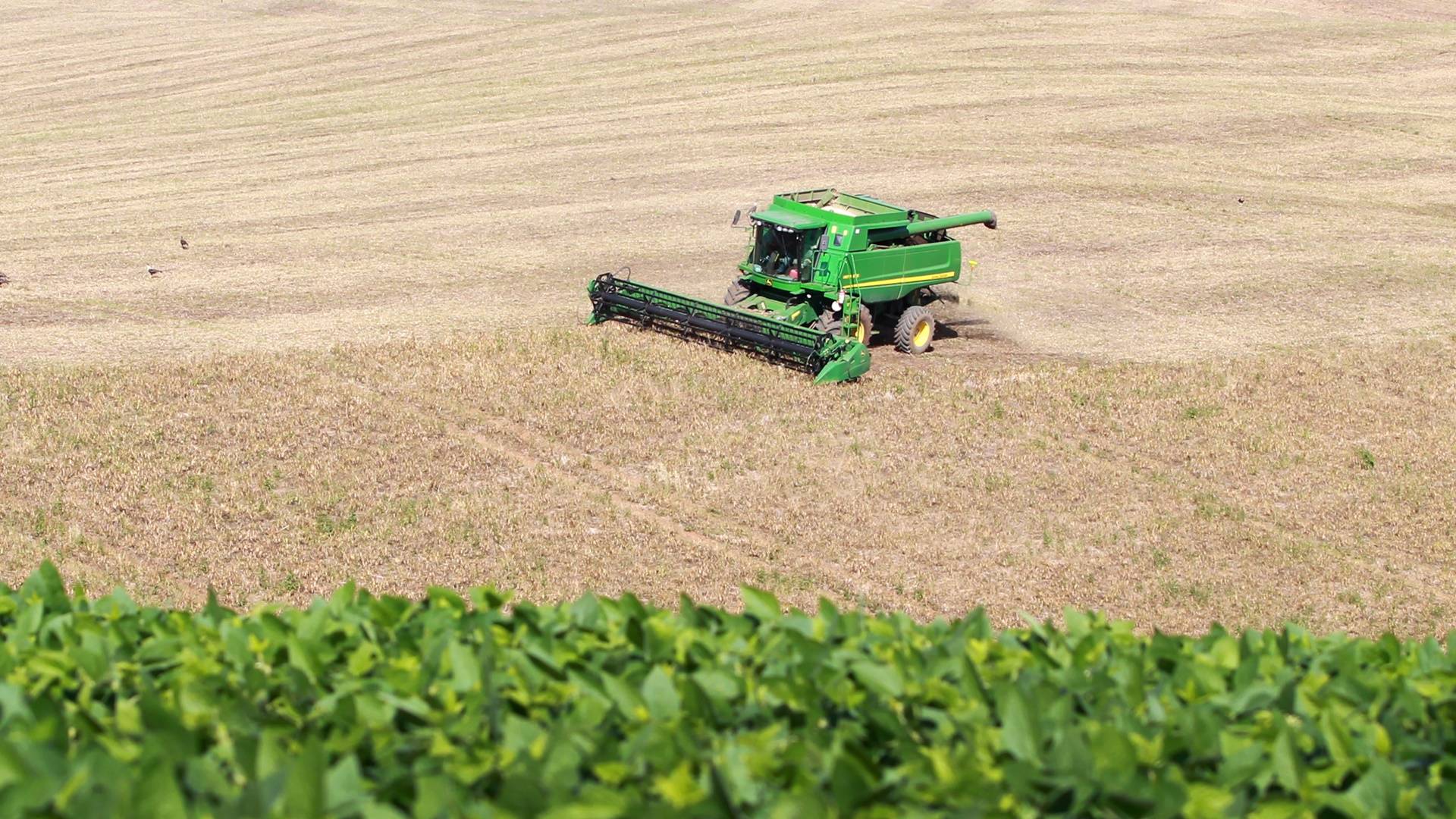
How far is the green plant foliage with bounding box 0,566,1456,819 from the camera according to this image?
3.96m

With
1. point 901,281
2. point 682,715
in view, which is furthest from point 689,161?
point 682,715

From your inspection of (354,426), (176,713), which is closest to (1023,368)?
(354,426)

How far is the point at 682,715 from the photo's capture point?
15.2 feet

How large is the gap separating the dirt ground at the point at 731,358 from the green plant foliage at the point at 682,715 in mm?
5944

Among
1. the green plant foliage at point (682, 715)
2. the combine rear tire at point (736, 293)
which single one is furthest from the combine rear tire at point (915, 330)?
the green plant foliage at point (682, 715)

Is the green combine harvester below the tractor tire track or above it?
above

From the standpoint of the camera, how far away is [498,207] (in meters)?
27.9

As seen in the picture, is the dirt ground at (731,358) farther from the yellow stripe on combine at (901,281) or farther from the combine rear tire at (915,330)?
the yellow stripe on combine at (901,281)

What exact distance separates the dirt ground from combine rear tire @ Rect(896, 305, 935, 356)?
0.31 m

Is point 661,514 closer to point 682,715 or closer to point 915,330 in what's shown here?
point 915,330

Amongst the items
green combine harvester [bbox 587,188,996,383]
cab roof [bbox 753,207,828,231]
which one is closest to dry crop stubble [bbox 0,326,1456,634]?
green combine harvester [bbox 587,188,996,383]

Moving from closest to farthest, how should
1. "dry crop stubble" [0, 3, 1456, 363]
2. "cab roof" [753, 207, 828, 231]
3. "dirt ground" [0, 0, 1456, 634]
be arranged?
"dirt ground" [0, 0, 1456, 634]
"cab roof" [753, 207, 828, 231]
"dry crop stubble" [0, 3, 1456, 363]

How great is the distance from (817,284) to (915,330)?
1549mm

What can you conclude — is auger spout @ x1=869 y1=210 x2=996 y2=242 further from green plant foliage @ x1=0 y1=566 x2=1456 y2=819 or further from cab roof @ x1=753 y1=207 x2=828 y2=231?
green plant foliage @ x1=0 y1=566 x2=1456 y2=819
